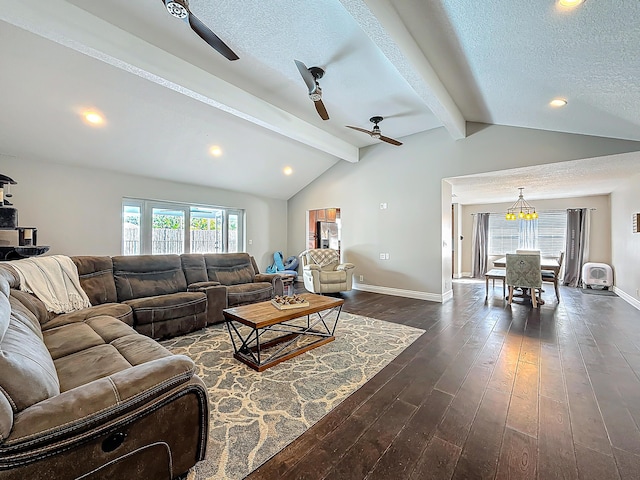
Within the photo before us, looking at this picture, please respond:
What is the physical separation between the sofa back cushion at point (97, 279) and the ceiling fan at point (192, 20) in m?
2.77

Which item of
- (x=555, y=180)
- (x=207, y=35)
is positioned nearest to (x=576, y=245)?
(x=555, y=180)

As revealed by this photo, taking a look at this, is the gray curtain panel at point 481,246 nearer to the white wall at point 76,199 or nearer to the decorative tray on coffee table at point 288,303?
the decorative tray on coffee table at point 288,303

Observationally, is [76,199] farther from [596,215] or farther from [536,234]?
[596,215]

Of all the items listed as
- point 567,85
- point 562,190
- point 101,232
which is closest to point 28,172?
point 101,232

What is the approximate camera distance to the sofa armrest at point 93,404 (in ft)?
3.14

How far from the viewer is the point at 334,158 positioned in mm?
6727

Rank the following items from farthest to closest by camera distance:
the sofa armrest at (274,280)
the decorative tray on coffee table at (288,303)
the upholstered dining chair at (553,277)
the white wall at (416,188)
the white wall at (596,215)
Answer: the white wall at (596,215)
the upholstered dining chair at (553,277)
the sofa armrest at (274,280)
the white wall at (416,188)
the decorative tray on coffee table at (288,303)

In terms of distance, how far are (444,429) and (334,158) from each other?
5859 millimetres

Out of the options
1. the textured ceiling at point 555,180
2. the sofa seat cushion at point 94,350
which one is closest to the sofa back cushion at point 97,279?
the sofa seat cushion at point 94,350

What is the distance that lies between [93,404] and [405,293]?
206 inches

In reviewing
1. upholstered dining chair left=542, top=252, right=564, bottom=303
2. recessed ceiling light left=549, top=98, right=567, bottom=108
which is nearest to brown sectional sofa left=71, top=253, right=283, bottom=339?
recessed ceiling light left=549, top=98, right=567, bottom=108

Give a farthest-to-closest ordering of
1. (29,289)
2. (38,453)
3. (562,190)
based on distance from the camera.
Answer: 1. (562,190)
2. (29,289)
3. (38,453)

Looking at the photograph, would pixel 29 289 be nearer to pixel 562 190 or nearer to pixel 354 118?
pixel 354 118

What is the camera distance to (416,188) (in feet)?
18.0
